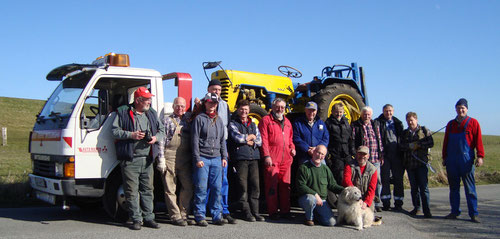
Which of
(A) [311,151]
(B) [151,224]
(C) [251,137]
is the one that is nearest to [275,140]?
(C) [251,137]

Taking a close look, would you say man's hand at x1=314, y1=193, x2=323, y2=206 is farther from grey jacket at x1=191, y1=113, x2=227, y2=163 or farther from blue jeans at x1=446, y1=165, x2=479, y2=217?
blue jeans at x1=446, y1=165, x2=479, y2=217

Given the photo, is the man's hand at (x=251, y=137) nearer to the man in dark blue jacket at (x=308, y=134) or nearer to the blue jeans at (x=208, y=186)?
the blue jeans at (x=208, y=186)

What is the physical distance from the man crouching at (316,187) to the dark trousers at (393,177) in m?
1.48

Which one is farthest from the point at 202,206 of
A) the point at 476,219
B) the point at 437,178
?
the point at 437,178

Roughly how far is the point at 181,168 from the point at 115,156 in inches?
38.2

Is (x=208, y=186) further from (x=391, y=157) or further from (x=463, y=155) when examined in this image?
(x=463, y=155)

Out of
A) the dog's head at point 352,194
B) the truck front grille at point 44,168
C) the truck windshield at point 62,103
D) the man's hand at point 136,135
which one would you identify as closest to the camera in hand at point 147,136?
the man's hand at point 136,135

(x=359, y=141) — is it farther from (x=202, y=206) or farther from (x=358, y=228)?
(x=202, y=206)

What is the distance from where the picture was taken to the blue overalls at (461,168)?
7269 mm

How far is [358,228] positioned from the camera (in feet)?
21.0

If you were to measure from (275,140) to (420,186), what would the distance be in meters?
2.82

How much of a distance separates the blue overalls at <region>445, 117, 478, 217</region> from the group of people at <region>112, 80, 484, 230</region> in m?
0.02

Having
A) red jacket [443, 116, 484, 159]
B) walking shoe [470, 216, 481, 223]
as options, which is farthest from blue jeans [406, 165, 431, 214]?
red jacket [443, 116, 484, 159]

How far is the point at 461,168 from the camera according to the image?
733 cm
